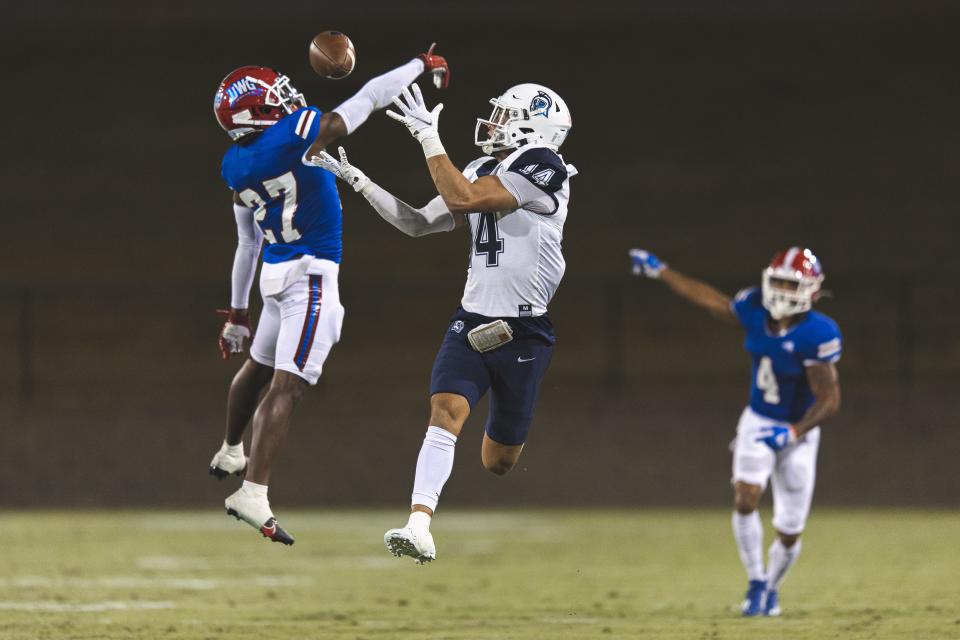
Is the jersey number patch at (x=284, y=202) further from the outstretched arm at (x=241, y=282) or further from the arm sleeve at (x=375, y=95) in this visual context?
the arm sleeve at (x=375, y=95)

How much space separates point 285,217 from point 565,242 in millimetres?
12647

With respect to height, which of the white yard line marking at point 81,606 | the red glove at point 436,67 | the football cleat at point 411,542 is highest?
the red glove at point 436,67

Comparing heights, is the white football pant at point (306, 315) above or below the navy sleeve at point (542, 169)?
below

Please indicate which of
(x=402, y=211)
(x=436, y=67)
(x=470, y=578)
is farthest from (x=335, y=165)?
(x=470, y=578)

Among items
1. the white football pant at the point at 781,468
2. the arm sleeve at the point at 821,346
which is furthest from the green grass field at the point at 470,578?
the arm sleeve at the point at 821,346

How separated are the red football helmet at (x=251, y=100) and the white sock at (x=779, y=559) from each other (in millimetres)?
4197

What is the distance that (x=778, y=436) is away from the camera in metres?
8.76

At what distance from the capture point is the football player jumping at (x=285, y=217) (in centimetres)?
625

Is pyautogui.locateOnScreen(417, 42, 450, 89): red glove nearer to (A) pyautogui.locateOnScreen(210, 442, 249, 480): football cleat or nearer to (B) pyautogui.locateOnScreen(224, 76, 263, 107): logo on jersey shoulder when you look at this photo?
(B) pyautogui.locateOnScreen(224, 76, 263, 107): logo on jersey shoulder

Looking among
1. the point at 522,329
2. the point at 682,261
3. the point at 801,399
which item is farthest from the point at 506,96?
the point at 682,261

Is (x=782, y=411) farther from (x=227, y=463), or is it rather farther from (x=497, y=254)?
(x=227, y=463)

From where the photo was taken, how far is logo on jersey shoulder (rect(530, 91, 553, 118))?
22.0 ft

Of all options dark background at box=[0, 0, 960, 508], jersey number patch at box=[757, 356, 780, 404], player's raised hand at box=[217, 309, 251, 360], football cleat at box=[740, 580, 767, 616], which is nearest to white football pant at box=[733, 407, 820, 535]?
jersey number patch at box=[757, 356, 780, 404]

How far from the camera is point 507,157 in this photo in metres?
6.69
